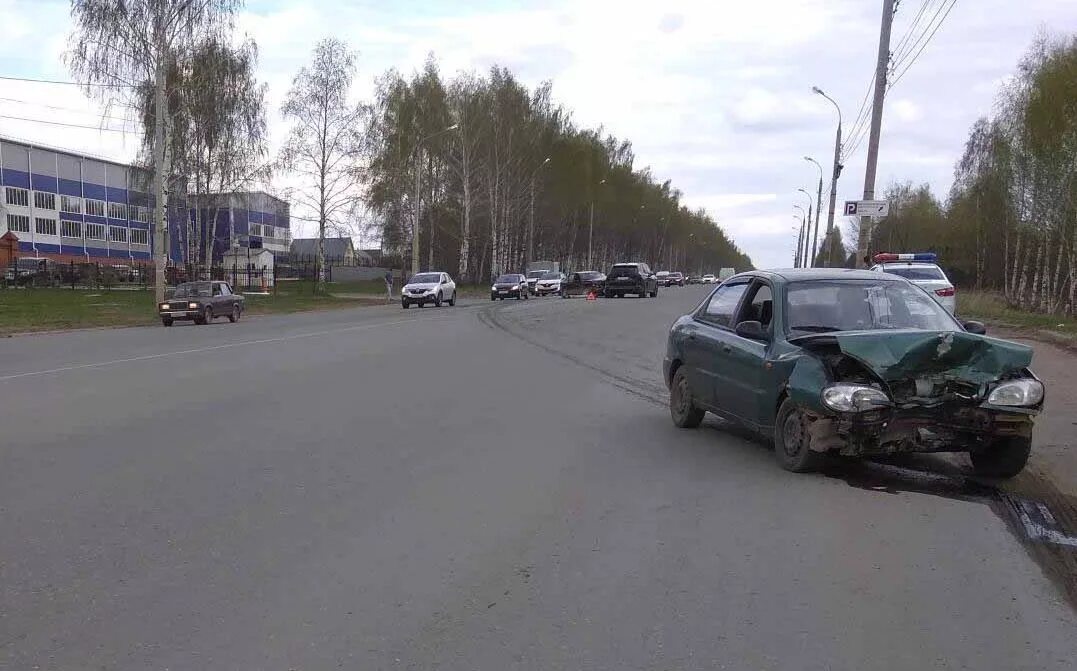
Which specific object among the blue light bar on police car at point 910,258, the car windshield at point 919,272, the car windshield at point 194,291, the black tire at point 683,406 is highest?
the blue light bar on police car at point 910,258

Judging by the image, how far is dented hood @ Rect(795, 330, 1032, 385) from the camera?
6.18m

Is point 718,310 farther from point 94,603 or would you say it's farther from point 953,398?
point 94,603

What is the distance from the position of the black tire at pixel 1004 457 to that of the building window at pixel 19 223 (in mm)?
91304

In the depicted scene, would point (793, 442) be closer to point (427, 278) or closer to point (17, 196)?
point (427, 278)

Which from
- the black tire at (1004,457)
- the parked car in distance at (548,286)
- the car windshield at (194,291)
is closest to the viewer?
the black tire at (1004,457)

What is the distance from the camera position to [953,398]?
6.18 m

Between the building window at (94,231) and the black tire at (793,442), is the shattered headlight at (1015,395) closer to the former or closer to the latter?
the black tire at (793,442)

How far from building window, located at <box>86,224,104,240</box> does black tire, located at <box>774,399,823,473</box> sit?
98100 millimetres

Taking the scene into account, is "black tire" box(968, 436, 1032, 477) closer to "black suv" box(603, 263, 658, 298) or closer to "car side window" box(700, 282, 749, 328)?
"car side window" box(700, 282, 749, 328)

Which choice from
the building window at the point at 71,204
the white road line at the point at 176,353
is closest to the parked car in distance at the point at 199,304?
the white road line at the point at 176,353

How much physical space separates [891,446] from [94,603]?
4.92 m

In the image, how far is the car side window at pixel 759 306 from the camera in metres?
7.77

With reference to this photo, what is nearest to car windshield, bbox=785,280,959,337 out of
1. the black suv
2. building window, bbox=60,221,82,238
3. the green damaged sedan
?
the green damaged sedan

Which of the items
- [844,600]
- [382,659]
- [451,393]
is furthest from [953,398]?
[451,393]
